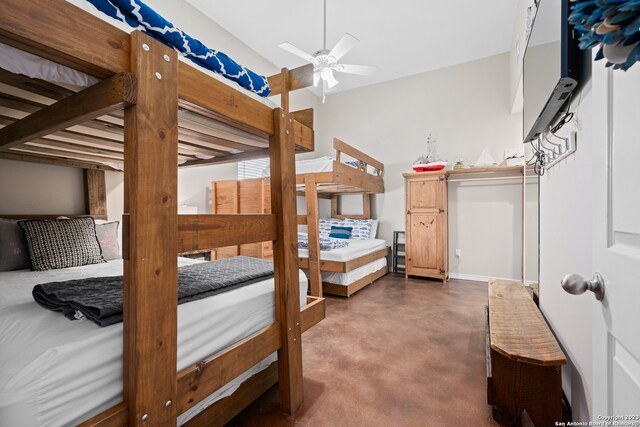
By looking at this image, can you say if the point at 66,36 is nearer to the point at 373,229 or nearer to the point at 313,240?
A: the point at 313,240

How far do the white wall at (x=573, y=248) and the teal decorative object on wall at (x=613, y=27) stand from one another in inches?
16.3

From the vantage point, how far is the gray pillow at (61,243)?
1.99 m

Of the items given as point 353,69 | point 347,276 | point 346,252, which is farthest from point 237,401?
point 353,69

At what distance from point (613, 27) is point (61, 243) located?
9.42 ft

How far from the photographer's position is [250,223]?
1312 mm

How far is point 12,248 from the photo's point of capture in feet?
6.57

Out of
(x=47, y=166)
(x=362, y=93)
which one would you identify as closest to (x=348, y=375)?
(x=47, y=166)

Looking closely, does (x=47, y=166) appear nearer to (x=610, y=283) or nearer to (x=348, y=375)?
(x=348, y=375)

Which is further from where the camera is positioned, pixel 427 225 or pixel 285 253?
pixel 427 225

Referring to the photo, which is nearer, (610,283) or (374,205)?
(610,283)

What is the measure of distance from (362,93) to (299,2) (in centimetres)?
229

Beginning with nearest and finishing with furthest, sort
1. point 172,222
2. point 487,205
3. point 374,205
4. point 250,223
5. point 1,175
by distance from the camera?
point 172,222 → point 250,223 → point 1,175 → point 487,205 → point 374,205

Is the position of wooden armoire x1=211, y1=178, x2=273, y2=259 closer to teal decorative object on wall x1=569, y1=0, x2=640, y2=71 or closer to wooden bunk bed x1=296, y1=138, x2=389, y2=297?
wooden bunk bed x1=296, y1=138, x2=389, y2=297

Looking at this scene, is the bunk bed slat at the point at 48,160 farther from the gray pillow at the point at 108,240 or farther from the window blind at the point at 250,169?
the window blind at the point at 250,169
